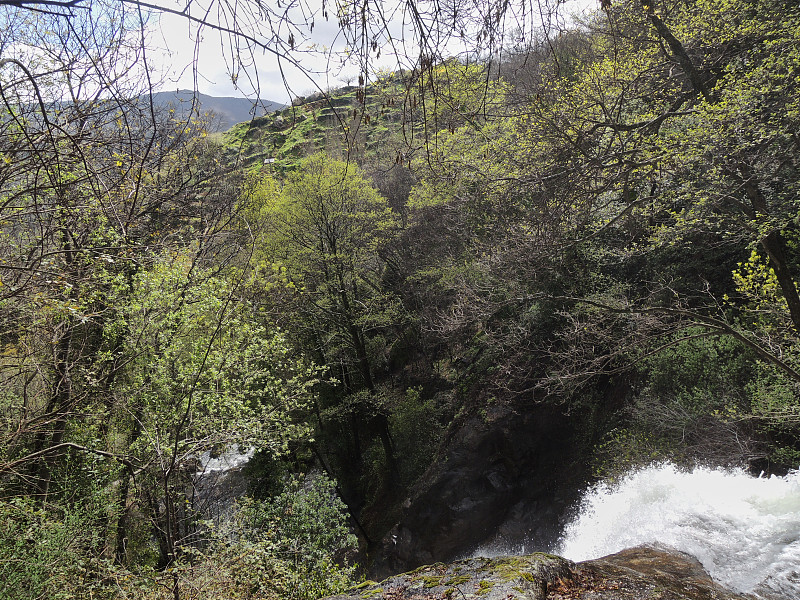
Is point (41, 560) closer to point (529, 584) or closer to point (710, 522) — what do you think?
point (529, 584)

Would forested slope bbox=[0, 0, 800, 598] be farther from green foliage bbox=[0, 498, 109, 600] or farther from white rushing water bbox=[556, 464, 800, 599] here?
white rushing water bbox=[556, 464, 800, 599]

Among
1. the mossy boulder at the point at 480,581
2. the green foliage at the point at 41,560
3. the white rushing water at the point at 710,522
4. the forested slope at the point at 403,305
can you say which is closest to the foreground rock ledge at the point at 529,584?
the mossy boulder at the point at 480,581

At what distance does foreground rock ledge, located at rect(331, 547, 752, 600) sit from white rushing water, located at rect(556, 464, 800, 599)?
1.05 m

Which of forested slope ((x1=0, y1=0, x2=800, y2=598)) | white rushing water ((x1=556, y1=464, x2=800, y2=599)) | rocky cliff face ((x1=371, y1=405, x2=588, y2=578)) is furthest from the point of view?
rocky cliff face ((x1=371, y1=405, x2=588, y2=578))

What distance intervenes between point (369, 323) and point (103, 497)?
9.20m

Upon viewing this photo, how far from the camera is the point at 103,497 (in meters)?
6.45

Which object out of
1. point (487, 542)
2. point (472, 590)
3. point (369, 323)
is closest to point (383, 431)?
point (369, 323)

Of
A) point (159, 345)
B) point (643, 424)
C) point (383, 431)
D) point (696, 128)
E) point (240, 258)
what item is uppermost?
point (696, 128)

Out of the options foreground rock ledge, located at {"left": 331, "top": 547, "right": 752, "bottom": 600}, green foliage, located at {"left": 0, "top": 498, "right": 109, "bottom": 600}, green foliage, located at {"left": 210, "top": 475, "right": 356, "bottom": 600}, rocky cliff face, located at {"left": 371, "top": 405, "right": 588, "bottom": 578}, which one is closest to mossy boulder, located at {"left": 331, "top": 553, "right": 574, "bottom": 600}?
foreground rock ledge, located at {"left": 331, "top": 547, "right": 752, "bottom": 600}

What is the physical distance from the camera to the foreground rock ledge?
3.12 m

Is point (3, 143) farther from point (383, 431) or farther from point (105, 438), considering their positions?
point (383, 431)

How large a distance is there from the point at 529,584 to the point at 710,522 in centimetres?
510

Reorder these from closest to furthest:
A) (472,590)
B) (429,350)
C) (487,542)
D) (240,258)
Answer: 1. (472,590)
2. (487,542)
3. (240,258)
4. (429,350)

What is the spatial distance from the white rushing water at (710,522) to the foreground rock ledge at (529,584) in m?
1.05
